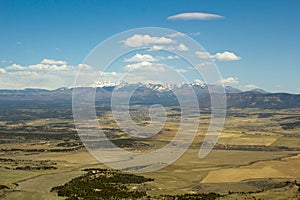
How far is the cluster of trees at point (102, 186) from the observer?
61.3 metres

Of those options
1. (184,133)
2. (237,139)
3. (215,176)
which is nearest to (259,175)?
(215,176)

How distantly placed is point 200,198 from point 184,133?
103882 mm

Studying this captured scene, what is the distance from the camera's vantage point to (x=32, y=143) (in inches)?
5472

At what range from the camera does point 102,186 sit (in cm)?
6781

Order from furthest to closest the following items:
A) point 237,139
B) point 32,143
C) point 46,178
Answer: point 237,139 → point 32,143 → point 46,178

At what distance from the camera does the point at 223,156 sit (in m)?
107

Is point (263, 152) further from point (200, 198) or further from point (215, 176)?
point (200, 198)

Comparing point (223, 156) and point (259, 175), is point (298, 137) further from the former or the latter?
point (259, 175)

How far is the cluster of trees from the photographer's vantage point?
6128 cm

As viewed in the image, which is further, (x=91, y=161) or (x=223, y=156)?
(x=223, y=156)

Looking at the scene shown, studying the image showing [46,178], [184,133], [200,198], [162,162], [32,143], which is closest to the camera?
[200,198]

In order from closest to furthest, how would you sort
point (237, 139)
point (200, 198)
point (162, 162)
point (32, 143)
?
point (200, 198)
point (162, 162)
point (32, 143)
point (237, 139)

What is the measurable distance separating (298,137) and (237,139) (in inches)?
994

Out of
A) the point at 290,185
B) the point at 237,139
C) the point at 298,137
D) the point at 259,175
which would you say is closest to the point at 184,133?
the point at 237,139
